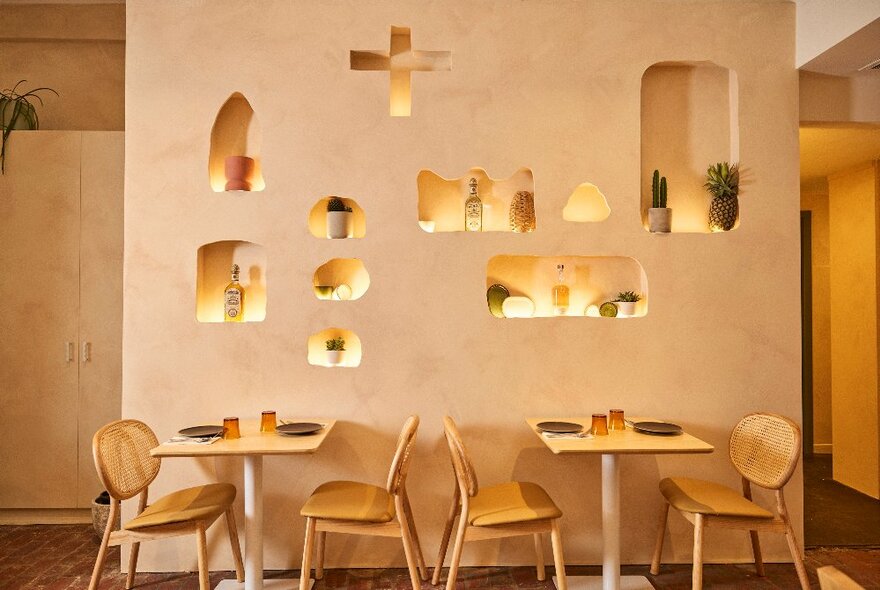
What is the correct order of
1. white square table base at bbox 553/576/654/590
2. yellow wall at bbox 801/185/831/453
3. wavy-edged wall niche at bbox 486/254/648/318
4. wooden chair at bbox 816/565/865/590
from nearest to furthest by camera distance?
wooden chair at bbox 816/565/865/590 → white square table base at bbox 553/576/654/590 → wavy-edged wall niche at bbox 486/254/648/318 → yellow wall at bbox 801/185/831/453

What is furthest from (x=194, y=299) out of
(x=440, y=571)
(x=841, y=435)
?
(x=841, y=435)

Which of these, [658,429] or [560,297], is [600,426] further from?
[560,297]

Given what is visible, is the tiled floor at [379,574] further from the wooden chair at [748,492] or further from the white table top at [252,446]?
the white table top at [252,446]

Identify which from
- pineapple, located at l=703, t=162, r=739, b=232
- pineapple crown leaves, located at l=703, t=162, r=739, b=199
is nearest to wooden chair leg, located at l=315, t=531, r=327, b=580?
pineapple, located at l=703, t=162, r=739, b=232

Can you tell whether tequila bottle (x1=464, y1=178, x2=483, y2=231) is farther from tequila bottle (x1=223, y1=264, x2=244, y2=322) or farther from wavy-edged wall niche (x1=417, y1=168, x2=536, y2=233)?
tequila bottle (x1=223, y1=264, x2=244, y2=322)

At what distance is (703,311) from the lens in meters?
3.19

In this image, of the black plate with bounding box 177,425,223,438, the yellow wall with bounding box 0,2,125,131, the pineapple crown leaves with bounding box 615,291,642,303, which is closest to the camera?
the black plate with bounding box 177,425,223,438

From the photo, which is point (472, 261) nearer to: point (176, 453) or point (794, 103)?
point (176, 453)

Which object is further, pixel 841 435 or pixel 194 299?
pixel 841 435

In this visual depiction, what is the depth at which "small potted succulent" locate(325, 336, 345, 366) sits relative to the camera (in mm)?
3174

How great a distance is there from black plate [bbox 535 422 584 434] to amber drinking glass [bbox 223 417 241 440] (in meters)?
1.44

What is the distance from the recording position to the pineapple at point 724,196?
3217mm

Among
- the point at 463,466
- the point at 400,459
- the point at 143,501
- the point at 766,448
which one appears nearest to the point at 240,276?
the point at 143,501

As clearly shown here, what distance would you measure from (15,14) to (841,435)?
A: 676cm
